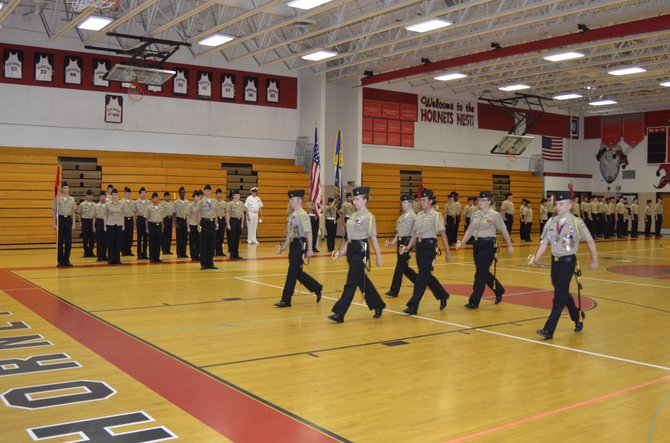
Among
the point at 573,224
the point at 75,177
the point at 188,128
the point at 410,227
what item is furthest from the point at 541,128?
the point at 573,224

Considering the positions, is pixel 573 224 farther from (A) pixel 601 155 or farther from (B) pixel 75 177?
(A) pixel 601 155

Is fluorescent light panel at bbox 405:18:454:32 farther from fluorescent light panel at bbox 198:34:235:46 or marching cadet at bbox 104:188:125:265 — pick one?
marching cadet at bbox 104:188:125:265

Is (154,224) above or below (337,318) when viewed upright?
above

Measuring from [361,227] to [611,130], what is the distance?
30.2 metres

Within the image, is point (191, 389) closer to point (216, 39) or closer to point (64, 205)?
point (64, 205)

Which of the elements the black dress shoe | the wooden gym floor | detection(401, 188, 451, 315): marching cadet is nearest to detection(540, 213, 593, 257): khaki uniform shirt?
the wooden gym floor

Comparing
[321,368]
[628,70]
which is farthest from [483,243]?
[628,70]

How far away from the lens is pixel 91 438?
4.42m

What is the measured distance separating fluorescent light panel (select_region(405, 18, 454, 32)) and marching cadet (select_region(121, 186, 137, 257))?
8.83m

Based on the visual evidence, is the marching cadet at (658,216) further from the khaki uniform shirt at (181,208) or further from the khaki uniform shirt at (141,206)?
the khaki uniform shirt at (141,206)

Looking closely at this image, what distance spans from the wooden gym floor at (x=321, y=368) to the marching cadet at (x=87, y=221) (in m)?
5.18

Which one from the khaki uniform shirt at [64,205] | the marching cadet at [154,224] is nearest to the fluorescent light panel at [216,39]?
the marching cadet at [154,224]

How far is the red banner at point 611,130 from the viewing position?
34.4 meters

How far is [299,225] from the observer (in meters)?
9.79
